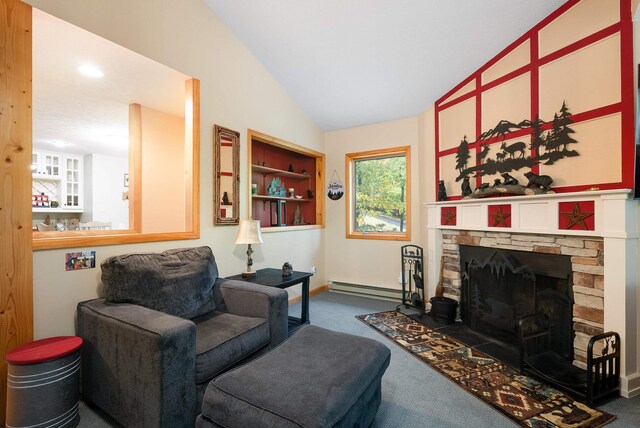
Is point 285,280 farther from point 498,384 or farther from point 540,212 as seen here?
point 540,212

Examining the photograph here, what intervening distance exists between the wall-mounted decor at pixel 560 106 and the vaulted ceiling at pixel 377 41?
0.22 metres

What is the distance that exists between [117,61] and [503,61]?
11.5 feet

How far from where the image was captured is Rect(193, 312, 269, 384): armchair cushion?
1634mm

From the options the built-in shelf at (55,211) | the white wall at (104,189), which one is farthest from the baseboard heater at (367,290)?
the built-in shelf at (55,211)

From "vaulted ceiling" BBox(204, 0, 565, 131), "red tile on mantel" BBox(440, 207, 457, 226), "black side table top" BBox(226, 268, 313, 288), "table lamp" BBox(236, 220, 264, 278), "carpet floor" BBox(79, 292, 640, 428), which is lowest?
"carpet floor" BBox(79, 292, 640, 428)

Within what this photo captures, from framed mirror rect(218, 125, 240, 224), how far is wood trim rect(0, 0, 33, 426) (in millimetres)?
1367

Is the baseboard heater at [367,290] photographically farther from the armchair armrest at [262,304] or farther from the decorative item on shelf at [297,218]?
the armchair armrest at [262,304]

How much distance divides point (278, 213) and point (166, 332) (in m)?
2.93

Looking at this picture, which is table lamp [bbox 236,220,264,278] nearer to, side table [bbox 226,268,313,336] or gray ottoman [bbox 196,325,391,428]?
side table [bbox 226,268,313,336]

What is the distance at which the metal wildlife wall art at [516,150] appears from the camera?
240 cm

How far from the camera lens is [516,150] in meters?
2.75

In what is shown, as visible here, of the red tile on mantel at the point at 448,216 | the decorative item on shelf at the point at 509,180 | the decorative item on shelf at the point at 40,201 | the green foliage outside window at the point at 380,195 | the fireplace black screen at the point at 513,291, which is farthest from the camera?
the decorative item on shelf at the point at 40,201

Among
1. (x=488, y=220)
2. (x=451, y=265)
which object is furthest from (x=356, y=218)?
(x=488, y=220)

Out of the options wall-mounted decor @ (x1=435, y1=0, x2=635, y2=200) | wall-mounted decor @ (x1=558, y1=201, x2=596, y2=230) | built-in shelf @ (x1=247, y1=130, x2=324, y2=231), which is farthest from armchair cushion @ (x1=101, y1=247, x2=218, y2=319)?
wall-mounted decor @ (x1=558, y1=201, x2=596, y2=230)
